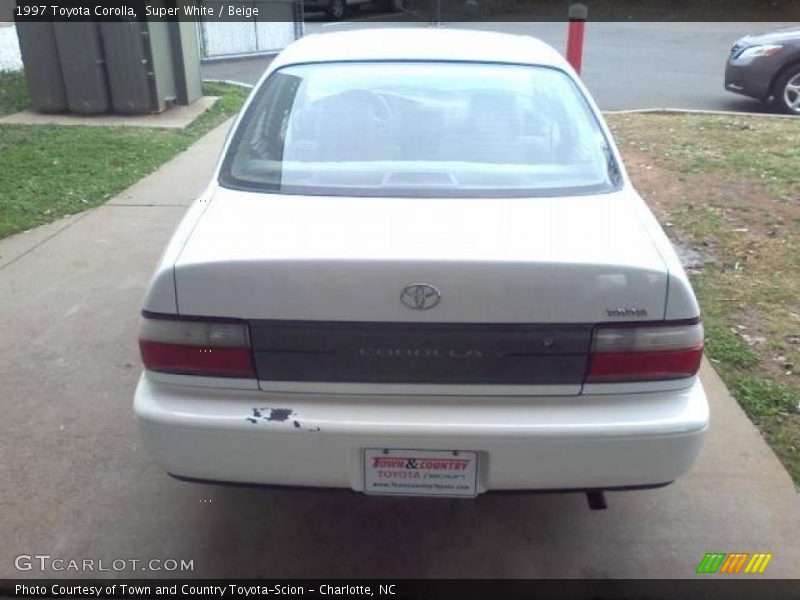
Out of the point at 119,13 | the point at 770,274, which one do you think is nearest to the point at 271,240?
the point at 770,274

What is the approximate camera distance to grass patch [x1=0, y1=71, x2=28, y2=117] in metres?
9.68

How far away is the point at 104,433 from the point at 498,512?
5.47ft

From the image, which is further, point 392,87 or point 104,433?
point 104,433

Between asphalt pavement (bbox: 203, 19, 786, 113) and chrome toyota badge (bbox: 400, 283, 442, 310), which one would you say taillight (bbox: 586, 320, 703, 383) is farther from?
asphalt pavement (bbox: 203, 19, 786, 113)

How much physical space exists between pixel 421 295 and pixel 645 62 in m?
Answer: 14.2

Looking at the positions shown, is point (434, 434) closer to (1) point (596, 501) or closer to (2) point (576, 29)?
(1) point (596, 501)

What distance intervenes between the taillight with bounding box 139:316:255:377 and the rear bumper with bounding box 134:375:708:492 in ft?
0.24

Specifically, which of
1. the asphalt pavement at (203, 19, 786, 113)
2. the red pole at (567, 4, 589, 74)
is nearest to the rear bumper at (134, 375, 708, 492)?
the red pole at (567, 4, 589, 74)

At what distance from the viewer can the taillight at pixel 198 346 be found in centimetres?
218

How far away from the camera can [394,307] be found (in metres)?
2.11

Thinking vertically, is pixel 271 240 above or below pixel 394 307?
above

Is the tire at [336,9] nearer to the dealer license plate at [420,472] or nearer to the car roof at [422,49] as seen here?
the car roof at [422,49]

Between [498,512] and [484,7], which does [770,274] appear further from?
[484,7]

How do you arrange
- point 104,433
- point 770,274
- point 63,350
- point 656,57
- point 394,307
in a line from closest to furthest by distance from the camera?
point 394,307 < point 104,433 < point 63,350 < point 770,274 < point 656,57
